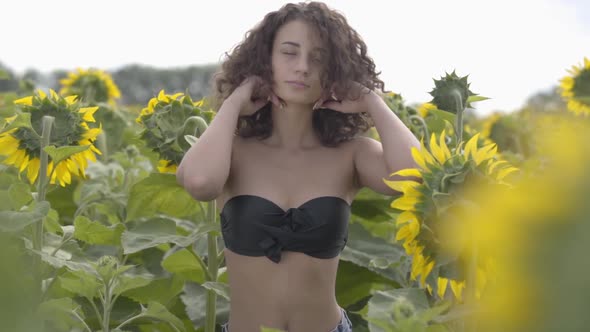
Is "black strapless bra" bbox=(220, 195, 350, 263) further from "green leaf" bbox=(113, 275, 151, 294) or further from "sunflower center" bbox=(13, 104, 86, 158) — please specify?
"sunflower center" bbox=(13, 104, 86, 158)

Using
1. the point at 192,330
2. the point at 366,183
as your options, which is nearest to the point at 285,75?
the point at 366,183

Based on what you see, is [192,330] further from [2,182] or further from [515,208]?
[515,208]

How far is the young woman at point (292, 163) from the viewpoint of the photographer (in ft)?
4.21

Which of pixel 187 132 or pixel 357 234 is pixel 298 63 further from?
pixel 357 234

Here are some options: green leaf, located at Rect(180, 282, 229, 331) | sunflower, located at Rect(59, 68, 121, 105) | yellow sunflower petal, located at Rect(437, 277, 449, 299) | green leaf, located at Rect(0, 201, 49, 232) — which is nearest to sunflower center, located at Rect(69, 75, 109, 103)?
sunflower, located at Rect(59, 68, 121, 105)

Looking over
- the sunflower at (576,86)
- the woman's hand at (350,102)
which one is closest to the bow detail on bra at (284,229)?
the woman's hand at (350,102)

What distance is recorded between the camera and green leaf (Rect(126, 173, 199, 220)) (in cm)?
152

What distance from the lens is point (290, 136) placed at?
1390mm

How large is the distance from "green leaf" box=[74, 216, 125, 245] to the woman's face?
40 centimetres

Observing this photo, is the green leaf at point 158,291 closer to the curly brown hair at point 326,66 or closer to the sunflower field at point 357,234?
the sunflower field at point 357,234

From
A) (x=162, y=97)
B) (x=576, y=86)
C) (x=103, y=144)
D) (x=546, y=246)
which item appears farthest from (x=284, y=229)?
(x=576, y=86)

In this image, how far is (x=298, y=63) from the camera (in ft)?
4.35

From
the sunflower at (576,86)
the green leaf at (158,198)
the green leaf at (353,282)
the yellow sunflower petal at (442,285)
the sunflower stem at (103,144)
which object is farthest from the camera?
the sunflower at (576,86)

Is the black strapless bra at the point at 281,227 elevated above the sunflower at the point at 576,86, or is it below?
below
